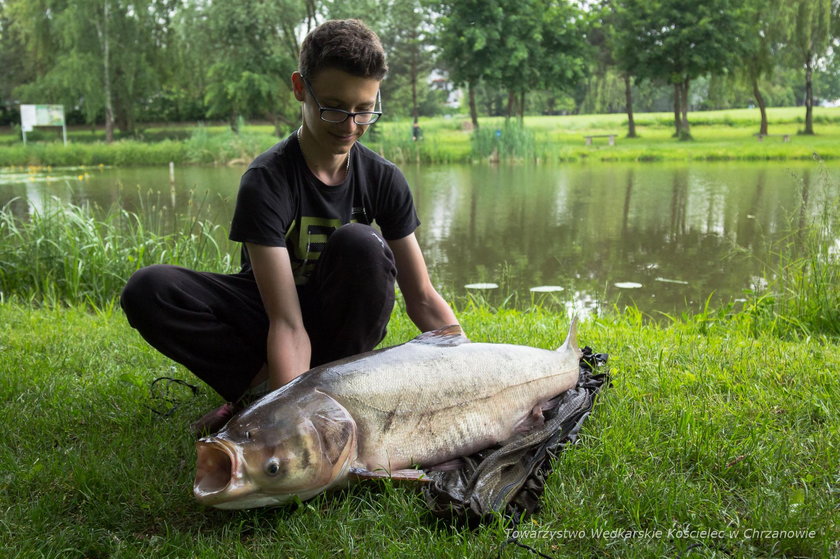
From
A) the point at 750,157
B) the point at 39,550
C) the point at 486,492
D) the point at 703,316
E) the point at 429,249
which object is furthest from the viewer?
the point at 750,157

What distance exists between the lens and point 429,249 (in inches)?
327

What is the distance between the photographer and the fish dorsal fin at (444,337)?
2.34 m

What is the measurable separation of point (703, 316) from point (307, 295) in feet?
8.47

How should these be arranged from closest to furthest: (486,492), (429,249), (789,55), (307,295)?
(486,492) → (307,295) → (429,249) → (789,55)

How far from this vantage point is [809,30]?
83.5ft

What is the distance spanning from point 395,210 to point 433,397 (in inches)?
30.1

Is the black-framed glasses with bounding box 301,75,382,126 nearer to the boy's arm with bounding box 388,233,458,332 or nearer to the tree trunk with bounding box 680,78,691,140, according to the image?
the boy's arm with bounding box 388,233,458,332

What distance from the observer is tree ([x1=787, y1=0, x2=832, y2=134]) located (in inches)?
979

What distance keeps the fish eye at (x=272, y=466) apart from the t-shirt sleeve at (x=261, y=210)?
74cm

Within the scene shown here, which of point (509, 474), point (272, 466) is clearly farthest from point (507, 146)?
point (272, 466)

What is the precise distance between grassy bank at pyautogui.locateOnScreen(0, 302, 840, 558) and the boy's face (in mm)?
1097

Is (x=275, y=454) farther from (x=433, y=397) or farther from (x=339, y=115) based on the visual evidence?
(x=339, y=115)

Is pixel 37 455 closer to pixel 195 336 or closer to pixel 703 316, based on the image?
pixel 195 336

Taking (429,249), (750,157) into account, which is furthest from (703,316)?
(750,157)
